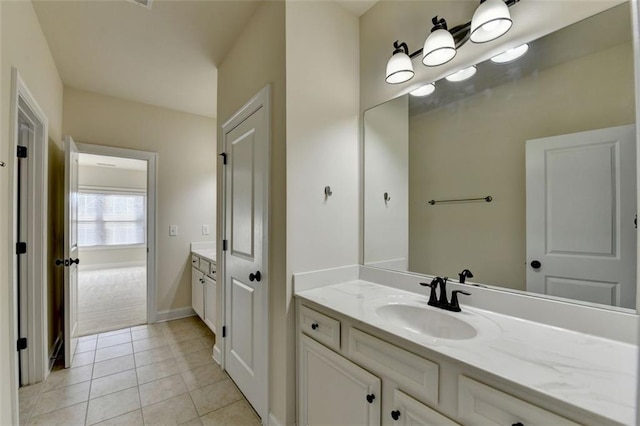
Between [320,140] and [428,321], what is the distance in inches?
45.4

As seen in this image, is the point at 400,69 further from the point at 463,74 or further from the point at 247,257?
the point at 247,257

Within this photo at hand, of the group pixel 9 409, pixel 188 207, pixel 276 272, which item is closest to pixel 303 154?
pixel 276 272

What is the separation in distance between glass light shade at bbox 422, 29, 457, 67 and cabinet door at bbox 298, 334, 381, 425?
1522mm

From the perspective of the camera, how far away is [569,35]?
1.10m

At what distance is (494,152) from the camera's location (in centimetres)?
135

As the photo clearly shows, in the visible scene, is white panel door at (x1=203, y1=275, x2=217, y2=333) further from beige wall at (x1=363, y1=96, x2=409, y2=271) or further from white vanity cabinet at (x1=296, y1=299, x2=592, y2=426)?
beige wall at (x1=363, y1=96, x2=409, y2=271)

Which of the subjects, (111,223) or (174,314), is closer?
(174,314)

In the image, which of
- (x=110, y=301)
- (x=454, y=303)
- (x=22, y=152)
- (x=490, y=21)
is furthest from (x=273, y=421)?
(x=110, y=301)

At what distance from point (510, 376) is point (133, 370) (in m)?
2.73

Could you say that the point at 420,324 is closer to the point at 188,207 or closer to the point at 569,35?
the point at 569,35

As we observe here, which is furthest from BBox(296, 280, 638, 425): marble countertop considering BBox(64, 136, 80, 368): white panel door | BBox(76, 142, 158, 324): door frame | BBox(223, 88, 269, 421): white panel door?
BBox(76, 142, 158, 324): door frame

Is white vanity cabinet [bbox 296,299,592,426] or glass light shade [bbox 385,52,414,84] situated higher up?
glass light shade [bbox 385,52,414,84]

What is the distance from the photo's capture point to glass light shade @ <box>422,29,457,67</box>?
132 centimetres

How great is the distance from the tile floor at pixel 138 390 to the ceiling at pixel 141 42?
2.65 metres
